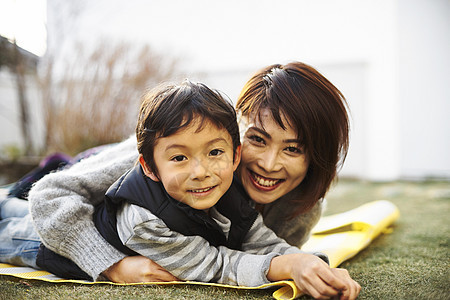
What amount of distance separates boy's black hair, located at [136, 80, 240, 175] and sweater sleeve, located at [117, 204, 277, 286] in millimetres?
151

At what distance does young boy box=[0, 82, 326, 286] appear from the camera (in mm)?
1073

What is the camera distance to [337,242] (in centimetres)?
172

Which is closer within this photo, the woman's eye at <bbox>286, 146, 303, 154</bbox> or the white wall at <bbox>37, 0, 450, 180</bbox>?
the woman's eye at <bbox>286, 146, 303, 154</bbox>

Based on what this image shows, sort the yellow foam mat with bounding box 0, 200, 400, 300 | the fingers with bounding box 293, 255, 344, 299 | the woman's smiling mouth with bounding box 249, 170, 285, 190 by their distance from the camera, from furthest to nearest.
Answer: the woman's smiling mouth with bounding box 249, 170, 285, 190 → the yellow foam mat with bounding box 0, 200, 400, 300 → the fingers with bounding box 293, 255, 344, 299

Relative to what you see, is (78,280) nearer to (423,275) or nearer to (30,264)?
(30,264)

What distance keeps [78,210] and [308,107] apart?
0.82 metres

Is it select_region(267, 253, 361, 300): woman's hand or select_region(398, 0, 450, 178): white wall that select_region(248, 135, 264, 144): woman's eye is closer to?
select_region(267, 253, 361, 300): woman's hand

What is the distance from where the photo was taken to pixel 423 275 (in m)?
1.26

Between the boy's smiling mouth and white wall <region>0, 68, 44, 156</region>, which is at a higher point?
the boy's smiling mouth

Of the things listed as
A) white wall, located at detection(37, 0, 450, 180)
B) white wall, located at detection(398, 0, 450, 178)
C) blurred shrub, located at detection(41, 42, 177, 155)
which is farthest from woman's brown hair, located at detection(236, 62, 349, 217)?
white wall, located at detection(398, 0, 450, 178)

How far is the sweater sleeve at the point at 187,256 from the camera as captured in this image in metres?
1.11

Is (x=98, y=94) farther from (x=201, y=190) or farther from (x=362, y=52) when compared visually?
(x=362, y=52)

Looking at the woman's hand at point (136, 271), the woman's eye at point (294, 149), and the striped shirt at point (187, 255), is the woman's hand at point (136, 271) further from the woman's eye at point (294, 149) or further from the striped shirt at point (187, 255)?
the woman's eye at point (294, 149)

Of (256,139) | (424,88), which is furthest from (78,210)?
(424,88)
